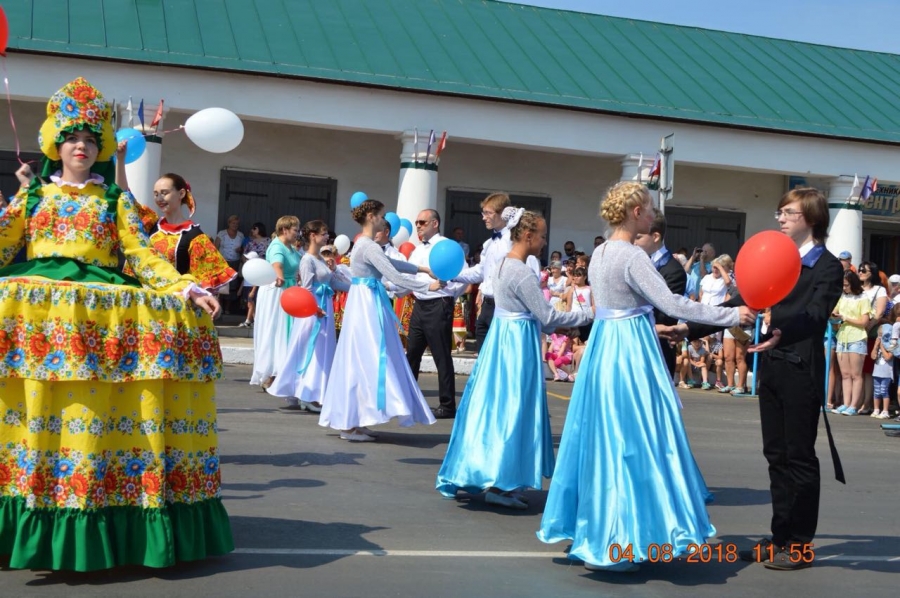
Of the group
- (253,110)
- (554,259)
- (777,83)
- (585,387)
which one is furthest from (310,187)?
(585,387)

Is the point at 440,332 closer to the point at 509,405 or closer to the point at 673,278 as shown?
the point at 509,405

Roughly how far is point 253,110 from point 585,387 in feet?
46.7

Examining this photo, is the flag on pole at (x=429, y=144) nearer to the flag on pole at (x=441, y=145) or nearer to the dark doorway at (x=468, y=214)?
the flag on pole at (x=441, y=145)

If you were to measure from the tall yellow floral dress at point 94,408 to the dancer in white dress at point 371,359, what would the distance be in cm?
407

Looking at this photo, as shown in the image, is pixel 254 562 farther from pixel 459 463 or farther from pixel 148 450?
pixel 459 463

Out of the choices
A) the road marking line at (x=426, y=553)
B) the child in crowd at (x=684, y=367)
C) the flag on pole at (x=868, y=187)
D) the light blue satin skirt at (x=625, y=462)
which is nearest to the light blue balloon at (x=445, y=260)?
the light blue satin skirt at (x=625, y=462)

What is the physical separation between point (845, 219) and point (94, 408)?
1977cm

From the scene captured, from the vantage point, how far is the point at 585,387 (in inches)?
234

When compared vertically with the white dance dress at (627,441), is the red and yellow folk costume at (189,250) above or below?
above

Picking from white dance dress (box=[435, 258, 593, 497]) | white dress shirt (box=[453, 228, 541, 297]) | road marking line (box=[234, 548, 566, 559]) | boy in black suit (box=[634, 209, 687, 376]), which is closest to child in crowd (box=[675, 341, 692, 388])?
white dress shirt (box=[453, 228, 541, 297])

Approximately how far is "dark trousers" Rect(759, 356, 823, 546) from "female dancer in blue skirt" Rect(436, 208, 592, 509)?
1.48 metres

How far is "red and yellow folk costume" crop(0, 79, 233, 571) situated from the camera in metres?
5.04

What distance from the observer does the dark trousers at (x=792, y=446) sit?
235 inches

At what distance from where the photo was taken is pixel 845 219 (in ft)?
73.4
